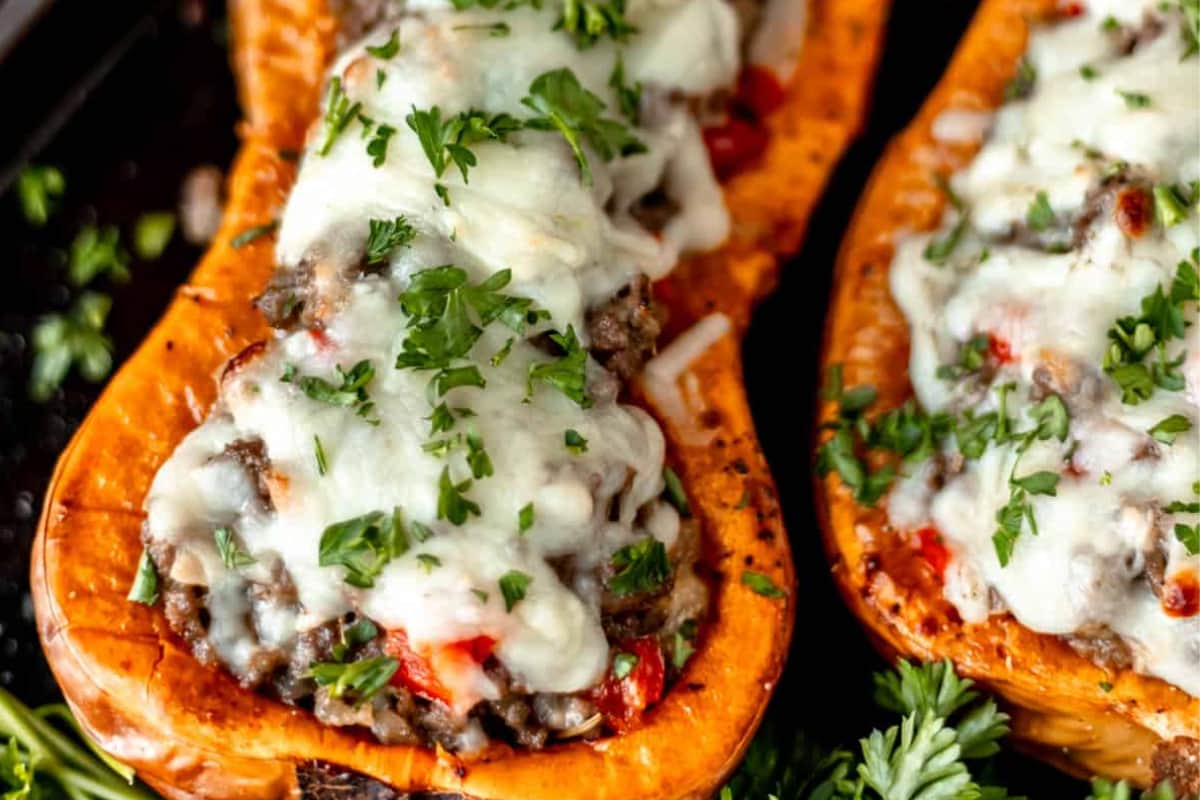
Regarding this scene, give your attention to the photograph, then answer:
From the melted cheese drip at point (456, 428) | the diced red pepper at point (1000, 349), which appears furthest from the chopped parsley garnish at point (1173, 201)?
the melted cheese drip at point (456, 428)

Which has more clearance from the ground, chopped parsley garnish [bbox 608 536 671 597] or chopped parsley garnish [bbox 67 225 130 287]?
chopped parsley garnish [bbox 67 225 130 287]

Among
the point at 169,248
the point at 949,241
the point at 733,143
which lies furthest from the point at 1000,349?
the point at 169,248

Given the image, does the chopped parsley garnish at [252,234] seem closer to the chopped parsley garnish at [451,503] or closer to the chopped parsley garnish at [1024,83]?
the chopped parsley garnish at [451,503]

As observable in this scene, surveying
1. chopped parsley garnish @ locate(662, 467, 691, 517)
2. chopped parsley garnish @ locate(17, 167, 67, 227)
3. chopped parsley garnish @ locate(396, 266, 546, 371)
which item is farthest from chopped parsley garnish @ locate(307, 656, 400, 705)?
chopped parsley garnish @ locate(17, 167, 67, 227)

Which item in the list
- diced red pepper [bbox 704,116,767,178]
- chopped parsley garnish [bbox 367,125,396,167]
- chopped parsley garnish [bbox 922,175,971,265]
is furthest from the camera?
diced red pepper [bbox 704,116,767,178]

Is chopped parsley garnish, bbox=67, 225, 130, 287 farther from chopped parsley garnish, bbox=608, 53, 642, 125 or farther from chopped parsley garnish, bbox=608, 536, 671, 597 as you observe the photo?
chopped parsley garnish, bbox=608, 536, 671, 597

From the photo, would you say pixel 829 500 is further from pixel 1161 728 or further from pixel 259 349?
pixel 259 349
